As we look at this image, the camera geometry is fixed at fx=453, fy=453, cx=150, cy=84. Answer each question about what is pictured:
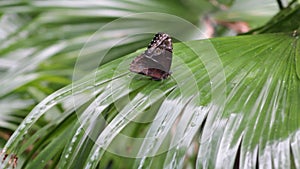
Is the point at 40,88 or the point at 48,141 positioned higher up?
the point at 40,88

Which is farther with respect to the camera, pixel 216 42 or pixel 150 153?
pixel 216 42

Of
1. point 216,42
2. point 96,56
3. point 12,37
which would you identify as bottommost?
point 216,42

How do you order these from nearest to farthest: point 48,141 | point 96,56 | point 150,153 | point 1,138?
point 150,153, point 48,141, point 1,138, point 96,56

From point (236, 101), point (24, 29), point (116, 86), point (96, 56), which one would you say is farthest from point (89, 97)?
point (24, 29)

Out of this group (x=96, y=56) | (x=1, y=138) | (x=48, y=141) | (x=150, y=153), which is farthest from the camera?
(x=96, y=56)

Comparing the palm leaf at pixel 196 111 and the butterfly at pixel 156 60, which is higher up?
the butterfly at pixel 156 60

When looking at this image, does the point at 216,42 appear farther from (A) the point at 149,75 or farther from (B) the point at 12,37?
(B) the point at 12,37

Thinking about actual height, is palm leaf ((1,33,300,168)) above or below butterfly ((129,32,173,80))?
below
